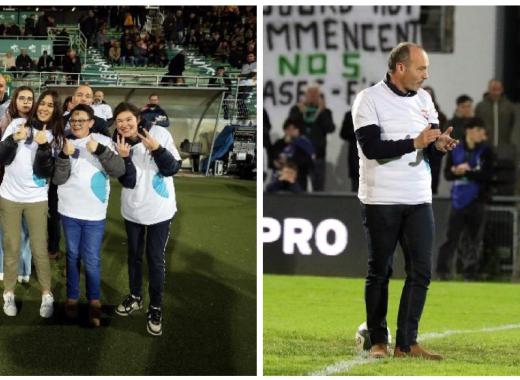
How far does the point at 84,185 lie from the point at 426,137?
5.72 ft

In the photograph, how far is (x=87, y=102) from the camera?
6160 mm

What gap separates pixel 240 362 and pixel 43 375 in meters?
0.97

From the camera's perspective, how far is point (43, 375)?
19.8ft

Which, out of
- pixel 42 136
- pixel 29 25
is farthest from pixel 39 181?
pixel 29 25

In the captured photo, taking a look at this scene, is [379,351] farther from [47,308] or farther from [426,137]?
[47,308]

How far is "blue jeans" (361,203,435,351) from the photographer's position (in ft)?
19.0

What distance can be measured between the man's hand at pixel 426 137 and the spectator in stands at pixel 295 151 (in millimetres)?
4628

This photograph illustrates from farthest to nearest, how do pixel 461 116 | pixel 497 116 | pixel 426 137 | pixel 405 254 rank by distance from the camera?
pixel 497 116 → pixel 461 116 → pixel 405 254 → pixel 426 137

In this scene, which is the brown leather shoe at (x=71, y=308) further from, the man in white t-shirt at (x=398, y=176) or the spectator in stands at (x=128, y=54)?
the man in white t-shirt at (x=398, y=176)

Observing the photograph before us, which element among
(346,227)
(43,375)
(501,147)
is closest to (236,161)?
(43,375)

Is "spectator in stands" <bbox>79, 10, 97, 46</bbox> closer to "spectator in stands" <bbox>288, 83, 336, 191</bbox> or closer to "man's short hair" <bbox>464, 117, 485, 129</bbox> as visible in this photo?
"spectator in stands" <bbox>288, 83, 336, 191</bbox>

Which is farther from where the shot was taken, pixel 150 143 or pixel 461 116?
pixel 461 116

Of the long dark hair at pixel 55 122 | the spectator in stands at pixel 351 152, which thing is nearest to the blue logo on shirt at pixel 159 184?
the long dark hair at pixel 55 122

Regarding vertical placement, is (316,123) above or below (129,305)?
above
